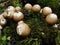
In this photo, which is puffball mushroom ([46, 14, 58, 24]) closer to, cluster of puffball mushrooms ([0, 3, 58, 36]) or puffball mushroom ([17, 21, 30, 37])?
cluster of puffball mushrooms ([0, 3, 58, 36])

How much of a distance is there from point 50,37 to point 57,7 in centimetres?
63

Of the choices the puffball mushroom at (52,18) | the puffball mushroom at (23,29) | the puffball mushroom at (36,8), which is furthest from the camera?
the puffball mushroom at (36,8)

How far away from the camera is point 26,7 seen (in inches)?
106

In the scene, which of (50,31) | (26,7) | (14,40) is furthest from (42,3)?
(14,40)

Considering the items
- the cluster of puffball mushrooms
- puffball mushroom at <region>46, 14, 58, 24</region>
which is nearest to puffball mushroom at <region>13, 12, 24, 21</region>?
the cluster of puffball mushrooms

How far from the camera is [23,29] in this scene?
2322 millimetres

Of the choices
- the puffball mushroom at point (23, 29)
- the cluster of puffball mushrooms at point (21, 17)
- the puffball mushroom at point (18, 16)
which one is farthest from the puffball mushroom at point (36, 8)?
the puffball mushroom at point (23, 29)

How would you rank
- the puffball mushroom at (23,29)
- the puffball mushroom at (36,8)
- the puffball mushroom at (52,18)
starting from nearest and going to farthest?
1. the puffball mushroom at (23,29)
2. the puffball mushroom at (52,18)
3. the puffball mushroom at (36,8)

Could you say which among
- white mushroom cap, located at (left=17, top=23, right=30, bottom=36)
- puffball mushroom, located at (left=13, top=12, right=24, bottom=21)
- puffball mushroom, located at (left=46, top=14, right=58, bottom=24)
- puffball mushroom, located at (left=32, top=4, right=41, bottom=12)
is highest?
puffball mushroom, located at (left=32, top=4, right=41, bottom=12)

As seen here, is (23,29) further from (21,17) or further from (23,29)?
(21,17)

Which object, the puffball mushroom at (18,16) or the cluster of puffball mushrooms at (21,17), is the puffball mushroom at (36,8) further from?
the puffball mushroom at (18,16)

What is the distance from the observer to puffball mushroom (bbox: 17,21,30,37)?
2.31m

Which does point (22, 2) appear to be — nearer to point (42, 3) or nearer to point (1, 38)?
point (42, 3)

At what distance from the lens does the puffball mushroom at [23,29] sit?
7.59ft
